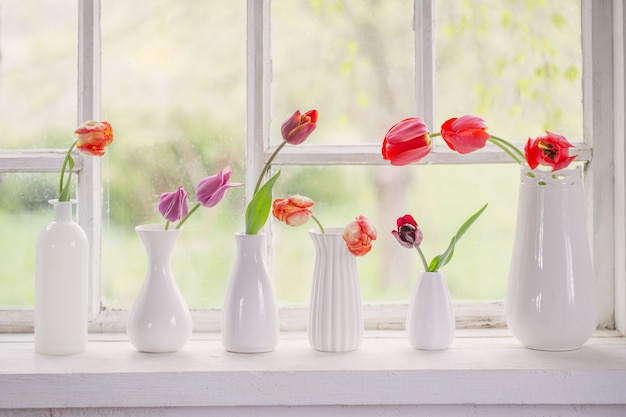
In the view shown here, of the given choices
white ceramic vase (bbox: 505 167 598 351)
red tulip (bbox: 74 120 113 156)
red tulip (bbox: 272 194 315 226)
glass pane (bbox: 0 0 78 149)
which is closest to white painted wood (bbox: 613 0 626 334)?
white ceramic vase (bbox: 505 167 598 351)

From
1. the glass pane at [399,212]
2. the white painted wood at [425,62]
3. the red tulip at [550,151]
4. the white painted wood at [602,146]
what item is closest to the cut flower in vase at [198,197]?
the glass pane at [399,212]

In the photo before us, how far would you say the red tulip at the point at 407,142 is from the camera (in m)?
1.36

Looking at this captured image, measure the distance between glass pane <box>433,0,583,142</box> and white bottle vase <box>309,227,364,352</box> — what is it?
393 millimetres

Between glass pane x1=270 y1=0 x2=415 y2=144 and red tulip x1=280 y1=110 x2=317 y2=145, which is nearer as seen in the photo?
red tulip x1=280 y1=110 x2=317 y2=145

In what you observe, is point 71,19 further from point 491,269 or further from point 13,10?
point 491,269

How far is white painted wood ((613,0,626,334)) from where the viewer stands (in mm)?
1539

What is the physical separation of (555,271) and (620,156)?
1.01ft

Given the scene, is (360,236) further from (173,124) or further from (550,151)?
(173,124)

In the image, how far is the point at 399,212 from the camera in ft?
5.38

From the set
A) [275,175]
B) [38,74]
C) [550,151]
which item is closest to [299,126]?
[275,175]

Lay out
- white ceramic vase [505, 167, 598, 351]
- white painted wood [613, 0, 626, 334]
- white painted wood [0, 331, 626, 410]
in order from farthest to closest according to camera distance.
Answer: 1. white painted wood [613, 0, 626, 334]
2. white ceramic vase [505, 167, 598, 351]
3. white painted wood [0, 331, 626, 410]

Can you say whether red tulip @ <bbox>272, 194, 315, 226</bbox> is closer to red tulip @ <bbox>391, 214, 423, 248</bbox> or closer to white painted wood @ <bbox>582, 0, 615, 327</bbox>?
red tulip @ <bbox>391, 214, 423, 248</bbox>

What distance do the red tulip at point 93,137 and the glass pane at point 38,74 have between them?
0.24m

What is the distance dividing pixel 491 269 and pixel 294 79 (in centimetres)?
58
